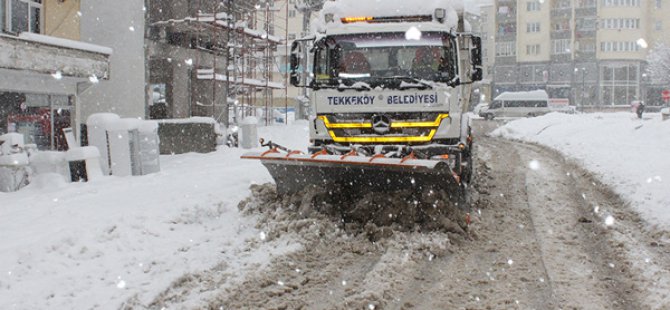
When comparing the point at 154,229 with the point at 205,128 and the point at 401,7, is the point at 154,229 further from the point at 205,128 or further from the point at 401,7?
the point at 205,128

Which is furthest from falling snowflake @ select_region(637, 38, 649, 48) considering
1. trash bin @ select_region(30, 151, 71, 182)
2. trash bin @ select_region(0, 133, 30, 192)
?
trash bin @ select_region(0, 133, 30, 192)

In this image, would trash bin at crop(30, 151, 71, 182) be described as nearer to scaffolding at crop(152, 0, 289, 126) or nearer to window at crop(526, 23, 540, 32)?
scaffolding at crop(152, 0, 289, 126)

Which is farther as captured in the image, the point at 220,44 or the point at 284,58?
the point at 284,58

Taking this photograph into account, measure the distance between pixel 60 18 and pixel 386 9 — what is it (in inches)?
420

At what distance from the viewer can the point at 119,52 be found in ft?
62.1

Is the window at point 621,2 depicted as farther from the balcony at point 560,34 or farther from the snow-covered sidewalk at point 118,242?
the snow-covered sidewalk at point 118,242

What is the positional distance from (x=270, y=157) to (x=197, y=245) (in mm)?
1672

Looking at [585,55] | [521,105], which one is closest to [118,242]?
[521,105]

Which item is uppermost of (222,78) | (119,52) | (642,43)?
(642,43)

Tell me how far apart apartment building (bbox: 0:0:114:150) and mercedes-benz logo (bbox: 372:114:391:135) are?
26.0ft

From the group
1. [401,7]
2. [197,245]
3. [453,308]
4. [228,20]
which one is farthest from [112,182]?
[228,20]

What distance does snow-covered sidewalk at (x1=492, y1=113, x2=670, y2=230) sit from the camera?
30.1ft

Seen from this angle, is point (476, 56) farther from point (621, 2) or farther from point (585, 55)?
point (621, 2)

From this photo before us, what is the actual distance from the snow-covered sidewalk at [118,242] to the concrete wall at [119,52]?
26.6 feet
